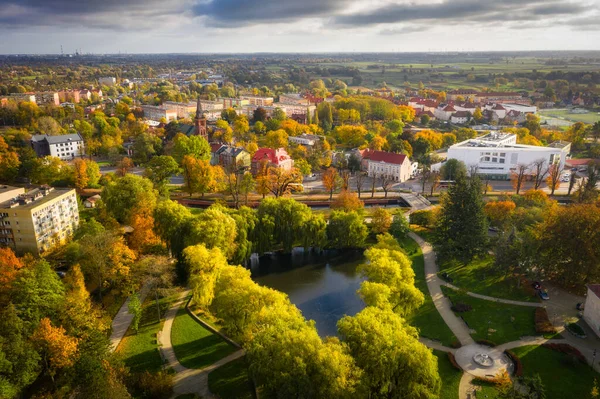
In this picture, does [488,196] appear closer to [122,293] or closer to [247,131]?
[122,293]

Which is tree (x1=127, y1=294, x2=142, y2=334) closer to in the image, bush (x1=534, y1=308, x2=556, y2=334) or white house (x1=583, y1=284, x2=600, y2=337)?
bush (x1=534, y1=308, x2=556, y2=334)

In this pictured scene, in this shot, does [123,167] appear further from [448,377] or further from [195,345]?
[448,377]

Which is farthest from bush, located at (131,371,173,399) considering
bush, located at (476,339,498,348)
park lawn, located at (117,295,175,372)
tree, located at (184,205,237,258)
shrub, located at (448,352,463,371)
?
bush, located at (476,339,498,348)

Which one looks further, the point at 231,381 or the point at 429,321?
the point at 429,321

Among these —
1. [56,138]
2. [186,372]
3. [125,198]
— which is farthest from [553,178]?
[56,138]

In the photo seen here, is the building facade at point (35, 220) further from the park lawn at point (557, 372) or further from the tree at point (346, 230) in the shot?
the park lawn at point (557, 372)

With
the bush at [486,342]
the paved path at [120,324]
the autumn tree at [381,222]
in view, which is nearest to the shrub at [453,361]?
the bush at [486,342]

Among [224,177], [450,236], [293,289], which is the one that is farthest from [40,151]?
[450,236]
